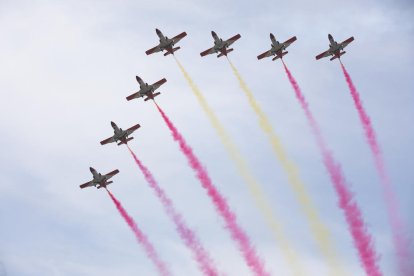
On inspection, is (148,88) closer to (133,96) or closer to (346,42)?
(133,96)

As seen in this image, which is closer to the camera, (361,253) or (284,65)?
(361,253)

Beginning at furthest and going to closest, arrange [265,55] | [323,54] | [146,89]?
[323,54]
[265,55]
[146,89]

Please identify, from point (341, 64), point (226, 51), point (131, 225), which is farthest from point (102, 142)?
point (341, 64)

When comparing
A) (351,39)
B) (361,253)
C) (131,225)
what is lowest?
(361,253)

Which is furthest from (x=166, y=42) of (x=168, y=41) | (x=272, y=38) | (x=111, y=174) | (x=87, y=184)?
(x=87, y=184)

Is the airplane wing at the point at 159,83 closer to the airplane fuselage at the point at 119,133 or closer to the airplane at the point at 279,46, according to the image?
the airplane fuselage at the point at 119,133

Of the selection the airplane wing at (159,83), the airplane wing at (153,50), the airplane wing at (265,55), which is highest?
the airplane wing at (153,50)

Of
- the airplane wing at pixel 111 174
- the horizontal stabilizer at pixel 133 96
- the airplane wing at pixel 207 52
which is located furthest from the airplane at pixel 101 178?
the airplane wing at pixel 207 52

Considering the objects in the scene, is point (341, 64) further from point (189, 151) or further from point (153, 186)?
point (153, 186)

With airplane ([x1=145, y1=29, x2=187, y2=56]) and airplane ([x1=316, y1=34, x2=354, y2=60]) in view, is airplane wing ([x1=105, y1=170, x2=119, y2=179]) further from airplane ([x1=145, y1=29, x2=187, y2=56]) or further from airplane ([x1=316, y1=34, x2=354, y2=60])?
airplane ([x1=316, y1=34, x2=354, y2=60])

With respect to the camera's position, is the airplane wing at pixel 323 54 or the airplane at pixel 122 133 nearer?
the airplane at pixel 122 133

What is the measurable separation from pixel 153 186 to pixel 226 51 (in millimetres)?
28430

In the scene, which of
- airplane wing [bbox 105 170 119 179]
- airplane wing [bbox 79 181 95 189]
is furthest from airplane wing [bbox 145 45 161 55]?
airplane wing [bbox 79 181 95 189]

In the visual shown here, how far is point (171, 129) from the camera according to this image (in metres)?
134
